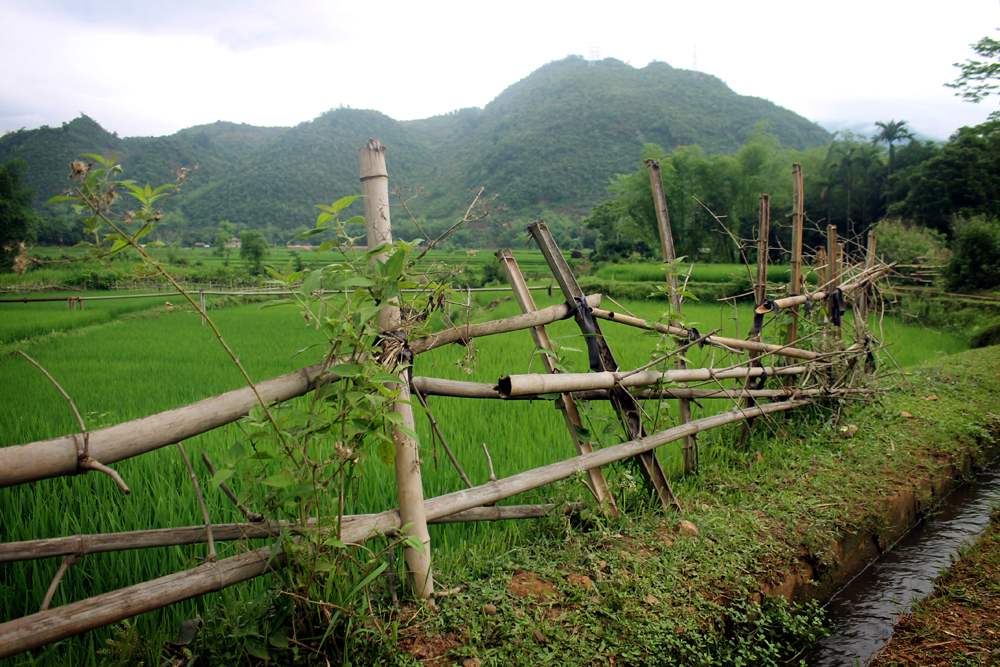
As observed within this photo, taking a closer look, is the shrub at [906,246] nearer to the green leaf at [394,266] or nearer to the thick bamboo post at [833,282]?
the thick bamboo post at [833,282]

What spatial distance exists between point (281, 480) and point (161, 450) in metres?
2.48

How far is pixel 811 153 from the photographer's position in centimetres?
3266

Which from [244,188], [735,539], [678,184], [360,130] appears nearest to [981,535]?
[735,539]

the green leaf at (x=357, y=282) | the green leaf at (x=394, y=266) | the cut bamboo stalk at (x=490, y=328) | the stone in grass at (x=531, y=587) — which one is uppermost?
the green leaf at (x=394, y=266)

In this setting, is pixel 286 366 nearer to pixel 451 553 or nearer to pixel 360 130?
pixel 451 553

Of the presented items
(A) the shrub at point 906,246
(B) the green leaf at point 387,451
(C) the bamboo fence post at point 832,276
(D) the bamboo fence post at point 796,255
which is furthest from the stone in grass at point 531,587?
(A) the shrub at point 906,246

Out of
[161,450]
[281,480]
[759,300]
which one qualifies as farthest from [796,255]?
[161,450]

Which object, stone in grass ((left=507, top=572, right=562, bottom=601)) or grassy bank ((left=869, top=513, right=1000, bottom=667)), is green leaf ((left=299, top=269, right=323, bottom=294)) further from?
grassy bank ((left=869, top=513, right=1000, bottom=667))

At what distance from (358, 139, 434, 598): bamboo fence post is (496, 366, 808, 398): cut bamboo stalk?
47 cm

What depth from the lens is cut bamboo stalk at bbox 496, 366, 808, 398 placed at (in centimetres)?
199

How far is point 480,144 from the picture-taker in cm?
5691

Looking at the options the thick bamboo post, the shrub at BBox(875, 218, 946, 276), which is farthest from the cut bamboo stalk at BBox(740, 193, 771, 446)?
the shrub at BBox(875, 218, 946, 276)

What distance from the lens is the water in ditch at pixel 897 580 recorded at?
2.11 metres

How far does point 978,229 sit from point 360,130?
54.4 metres
